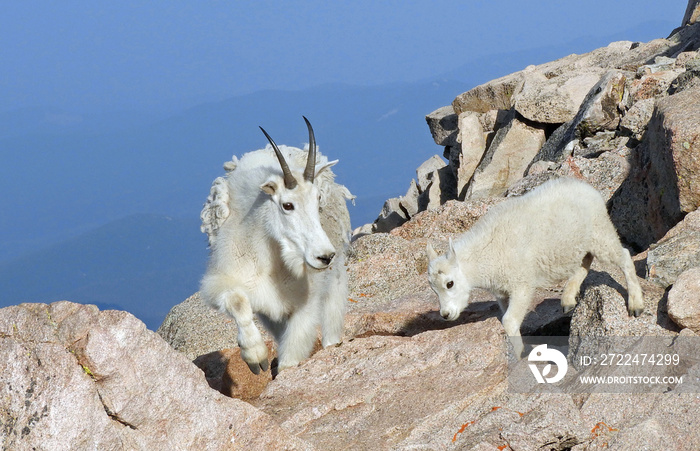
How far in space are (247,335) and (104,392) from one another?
5.68 feet

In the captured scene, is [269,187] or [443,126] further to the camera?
[443,126]

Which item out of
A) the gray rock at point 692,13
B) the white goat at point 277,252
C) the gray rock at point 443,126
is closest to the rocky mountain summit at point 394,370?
the white goat at point 277,252

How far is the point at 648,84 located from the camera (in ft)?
36.1

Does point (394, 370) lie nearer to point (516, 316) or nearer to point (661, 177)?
point (516, 316)

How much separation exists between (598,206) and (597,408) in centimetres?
215

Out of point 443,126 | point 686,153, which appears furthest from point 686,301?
point 443,126

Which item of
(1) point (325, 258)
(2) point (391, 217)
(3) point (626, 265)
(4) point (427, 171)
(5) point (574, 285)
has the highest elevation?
(1) point (325, 258)

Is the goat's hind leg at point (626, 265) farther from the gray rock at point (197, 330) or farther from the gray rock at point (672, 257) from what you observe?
the gray rock at point (197, 330)

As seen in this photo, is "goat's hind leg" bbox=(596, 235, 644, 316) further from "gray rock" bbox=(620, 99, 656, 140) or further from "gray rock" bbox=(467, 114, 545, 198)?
"gray rock" bbox=(467, 114, 545, 198)

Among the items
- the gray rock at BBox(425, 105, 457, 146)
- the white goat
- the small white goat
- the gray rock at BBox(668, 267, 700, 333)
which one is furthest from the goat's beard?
the gray rock at BBox(425, 105, 457, 146)

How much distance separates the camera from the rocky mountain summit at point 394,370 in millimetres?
3652

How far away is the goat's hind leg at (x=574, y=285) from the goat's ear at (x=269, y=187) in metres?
2.50

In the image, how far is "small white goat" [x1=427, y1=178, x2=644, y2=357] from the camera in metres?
5.80

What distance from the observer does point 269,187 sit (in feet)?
18.2
